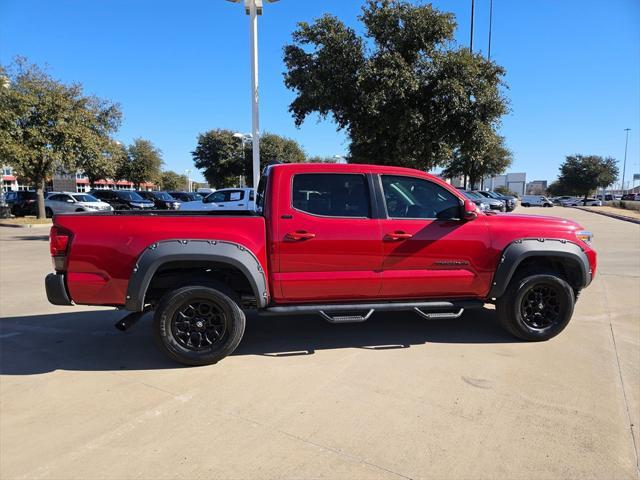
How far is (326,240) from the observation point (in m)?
4.30

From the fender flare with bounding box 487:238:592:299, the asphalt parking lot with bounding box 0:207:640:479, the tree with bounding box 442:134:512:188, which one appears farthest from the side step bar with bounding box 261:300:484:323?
the tree with bounding box 442:134:512:188

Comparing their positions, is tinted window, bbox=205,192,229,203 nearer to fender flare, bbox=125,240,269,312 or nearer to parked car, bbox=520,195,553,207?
fender flare, bbox=125,240,269,312

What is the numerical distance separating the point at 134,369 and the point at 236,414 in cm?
144

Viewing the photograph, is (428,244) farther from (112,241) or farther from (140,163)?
(140,163)

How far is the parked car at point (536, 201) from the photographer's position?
56.2 m

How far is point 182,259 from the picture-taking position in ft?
13.2

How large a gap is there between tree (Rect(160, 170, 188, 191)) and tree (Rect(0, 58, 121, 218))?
71.4 m

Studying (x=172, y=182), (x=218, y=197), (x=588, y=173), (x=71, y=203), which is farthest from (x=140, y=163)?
(x=588, y=173)

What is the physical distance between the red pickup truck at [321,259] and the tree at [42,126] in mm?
17079

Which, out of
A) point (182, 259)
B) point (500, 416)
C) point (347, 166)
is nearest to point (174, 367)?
point (182, 259)

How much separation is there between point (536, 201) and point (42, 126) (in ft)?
183

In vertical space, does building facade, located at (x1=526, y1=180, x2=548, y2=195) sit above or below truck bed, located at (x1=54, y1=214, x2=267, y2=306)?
above

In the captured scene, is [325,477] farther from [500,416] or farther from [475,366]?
[475,366]

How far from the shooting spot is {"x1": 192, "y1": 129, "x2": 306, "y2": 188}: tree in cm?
4772
